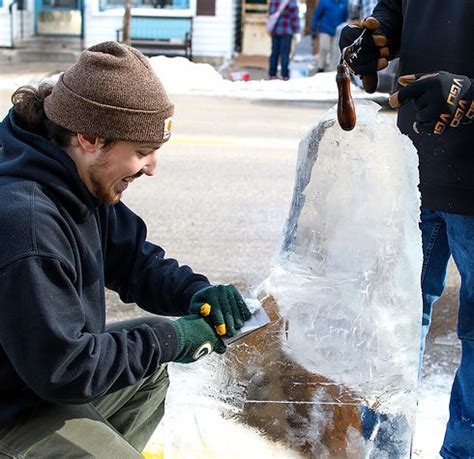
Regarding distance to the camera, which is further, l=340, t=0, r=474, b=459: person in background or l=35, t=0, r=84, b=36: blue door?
l=35, t=0, r=84, b=36: blue door

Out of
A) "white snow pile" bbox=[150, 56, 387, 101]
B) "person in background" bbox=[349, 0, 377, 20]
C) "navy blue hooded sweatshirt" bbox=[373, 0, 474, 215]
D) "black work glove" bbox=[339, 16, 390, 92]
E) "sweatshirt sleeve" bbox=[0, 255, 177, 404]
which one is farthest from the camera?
"white snow pile" bbox=[150, 56, 387, 101]

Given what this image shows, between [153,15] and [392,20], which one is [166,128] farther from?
[153,15]

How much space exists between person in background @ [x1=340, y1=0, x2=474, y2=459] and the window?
14938 mm

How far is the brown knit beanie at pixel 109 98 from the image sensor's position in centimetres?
190

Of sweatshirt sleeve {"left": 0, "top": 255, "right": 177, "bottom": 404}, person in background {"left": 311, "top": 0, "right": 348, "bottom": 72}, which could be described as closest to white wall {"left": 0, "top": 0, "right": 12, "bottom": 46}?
person in background {"left": 311, "top": 0, "right": 348, "bottom": 72}

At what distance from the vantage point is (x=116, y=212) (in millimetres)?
2352

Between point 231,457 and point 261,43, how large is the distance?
1652cm

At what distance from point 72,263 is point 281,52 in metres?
13.7

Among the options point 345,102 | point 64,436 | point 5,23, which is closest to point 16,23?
point 5,23

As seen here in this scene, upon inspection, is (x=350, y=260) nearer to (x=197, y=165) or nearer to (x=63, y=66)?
(x=197, y=165)

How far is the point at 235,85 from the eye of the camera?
1397 cm

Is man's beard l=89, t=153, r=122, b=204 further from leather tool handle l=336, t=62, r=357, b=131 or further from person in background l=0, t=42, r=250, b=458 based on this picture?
leather tool handle l=336, t=62, r=357, b=131

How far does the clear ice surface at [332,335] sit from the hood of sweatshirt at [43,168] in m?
0.65

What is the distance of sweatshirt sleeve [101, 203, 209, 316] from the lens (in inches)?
91.9
